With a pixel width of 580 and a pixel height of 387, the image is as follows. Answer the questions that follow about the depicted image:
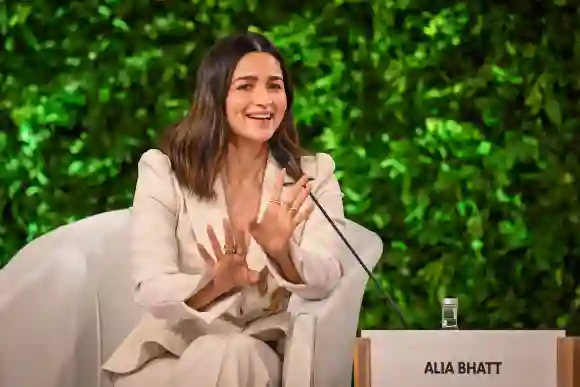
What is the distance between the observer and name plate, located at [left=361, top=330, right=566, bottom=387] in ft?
6.60

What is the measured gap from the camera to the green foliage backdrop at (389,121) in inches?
96.5

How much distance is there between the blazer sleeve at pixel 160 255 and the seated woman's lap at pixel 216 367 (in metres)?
0.09

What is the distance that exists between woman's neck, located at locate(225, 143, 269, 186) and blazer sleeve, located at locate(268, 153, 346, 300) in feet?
0.44

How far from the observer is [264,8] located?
249 centimetres

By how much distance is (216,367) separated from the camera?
85.1 inches

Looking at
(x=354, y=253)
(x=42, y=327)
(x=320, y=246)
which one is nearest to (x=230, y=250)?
(x=320, y=246)

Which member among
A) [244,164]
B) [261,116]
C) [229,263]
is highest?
[261,116]

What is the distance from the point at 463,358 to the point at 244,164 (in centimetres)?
79

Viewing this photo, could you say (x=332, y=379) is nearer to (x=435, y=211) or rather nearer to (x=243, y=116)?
(x=435, y=211)

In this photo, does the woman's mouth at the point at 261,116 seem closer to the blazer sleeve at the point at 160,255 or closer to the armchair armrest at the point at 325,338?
the blazer sleeve at the point at 160,255

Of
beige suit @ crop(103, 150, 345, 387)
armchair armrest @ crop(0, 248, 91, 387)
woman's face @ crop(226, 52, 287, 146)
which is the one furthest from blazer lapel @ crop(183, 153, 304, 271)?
armchair armrest @ crop(0, 248, 91, 387)

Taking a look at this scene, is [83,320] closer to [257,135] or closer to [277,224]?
[277,224]

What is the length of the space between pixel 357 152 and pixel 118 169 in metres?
0.67

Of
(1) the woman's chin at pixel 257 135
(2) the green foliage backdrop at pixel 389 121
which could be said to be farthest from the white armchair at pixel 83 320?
(1) the woman's chin at pixel 257 135
